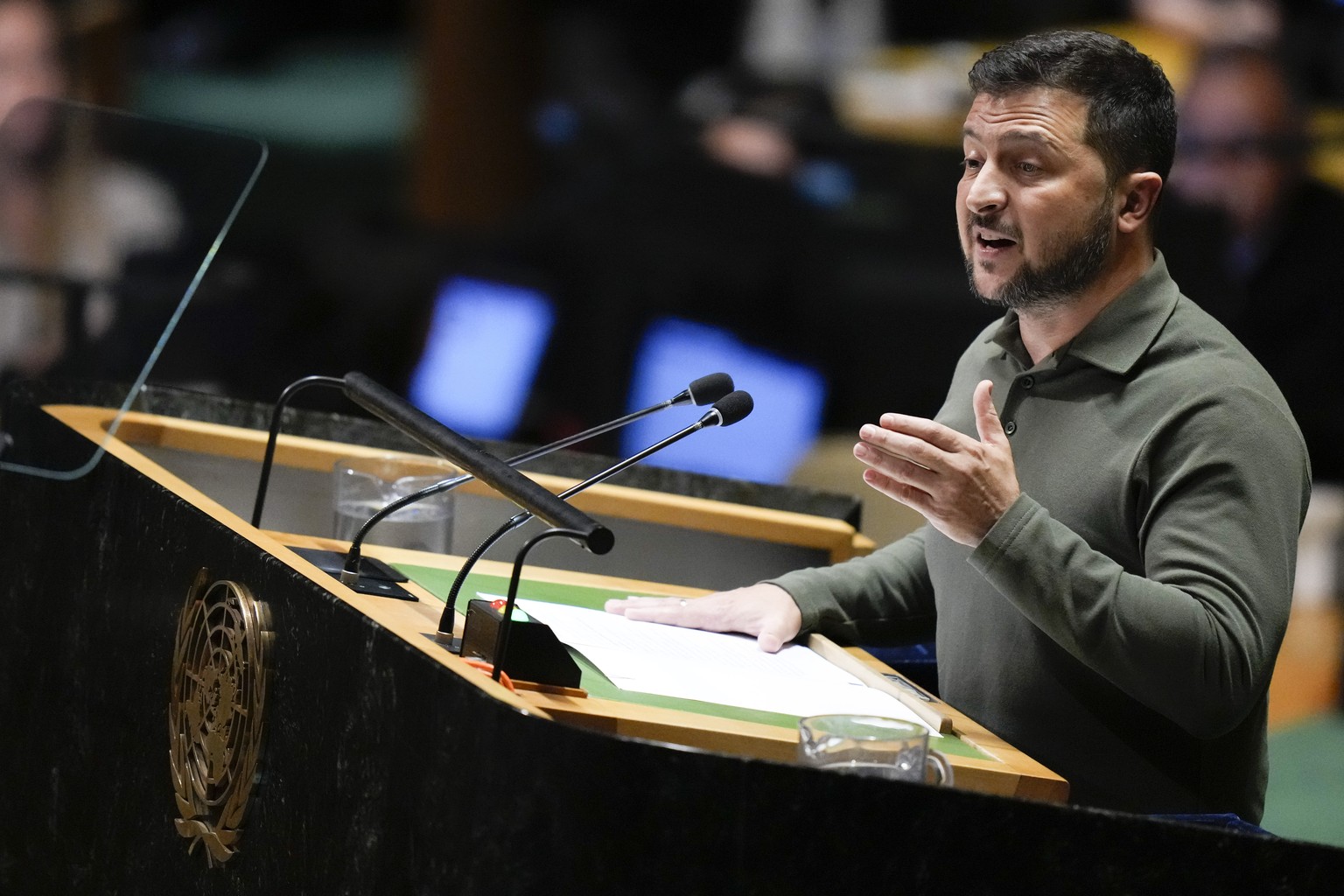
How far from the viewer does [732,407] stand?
197 cm

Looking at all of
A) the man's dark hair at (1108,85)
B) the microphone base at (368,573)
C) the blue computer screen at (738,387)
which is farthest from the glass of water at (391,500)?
the blue computer screen at (738,387)

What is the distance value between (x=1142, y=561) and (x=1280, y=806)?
8.28ft

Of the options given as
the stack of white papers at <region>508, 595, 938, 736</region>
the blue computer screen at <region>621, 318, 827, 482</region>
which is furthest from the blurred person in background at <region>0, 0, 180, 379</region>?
the blue computer screen at <region>621, 318, 827, 482</region>

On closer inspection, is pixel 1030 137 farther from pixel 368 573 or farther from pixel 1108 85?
pixel 368 573

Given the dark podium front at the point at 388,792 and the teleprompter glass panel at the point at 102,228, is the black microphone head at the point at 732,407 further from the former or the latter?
the teleprompter glass panel at the point at 102,228

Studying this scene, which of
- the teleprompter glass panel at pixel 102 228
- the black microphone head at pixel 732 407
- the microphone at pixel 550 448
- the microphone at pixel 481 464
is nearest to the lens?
the microphone at pixel 481 464

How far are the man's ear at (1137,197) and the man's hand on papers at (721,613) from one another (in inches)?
23.5

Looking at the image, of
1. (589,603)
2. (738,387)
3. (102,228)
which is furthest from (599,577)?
(738,387)

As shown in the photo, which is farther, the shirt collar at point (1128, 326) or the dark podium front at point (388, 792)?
the shirt collar at point (1128, 326)

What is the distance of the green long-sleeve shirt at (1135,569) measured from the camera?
5.52 ft

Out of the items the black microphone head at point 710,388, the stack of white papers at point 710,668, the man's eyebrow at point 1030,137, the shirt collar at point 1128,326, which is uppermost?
the man's eyebrow at point 1030,137

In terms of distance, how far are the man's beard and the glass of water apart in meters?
0.79

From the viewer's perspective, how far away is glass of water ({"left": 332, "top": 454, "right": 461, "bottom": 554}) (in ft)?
7.30

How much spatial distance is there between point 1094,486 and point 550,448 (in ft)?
2.06
